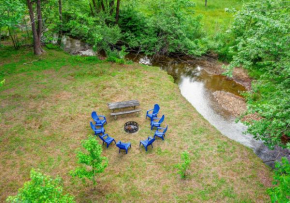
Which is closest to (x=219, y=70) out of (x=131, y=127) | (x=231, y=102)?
(x=231, y=102)

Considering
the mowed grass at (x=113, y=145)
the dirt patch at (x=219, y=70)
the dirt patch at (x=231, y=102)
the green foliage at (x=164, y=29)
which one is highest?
the green foliage at (x=164, y=29)

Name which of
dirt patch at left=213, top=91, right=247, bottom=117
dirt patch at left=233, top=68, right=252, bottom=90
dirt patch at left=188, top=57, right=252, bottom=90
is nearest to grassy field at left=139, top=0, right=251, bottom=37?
dirt patch at left=188, top=57, right=252, bottom=90

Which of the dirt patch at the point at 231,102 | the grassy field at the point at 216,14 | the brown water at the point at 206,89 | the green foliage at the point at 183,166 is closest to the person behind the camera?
the green foliage at the point at 183,166

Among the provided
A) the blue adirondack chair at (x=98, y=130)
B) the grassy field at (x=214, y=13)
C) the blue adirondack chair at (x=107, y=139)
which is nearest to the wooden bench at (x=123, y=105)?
the blue adirondack chair at (x=98, y=130)

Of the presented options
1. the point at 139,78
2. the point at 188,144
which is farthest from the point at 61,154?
the point at 139,78

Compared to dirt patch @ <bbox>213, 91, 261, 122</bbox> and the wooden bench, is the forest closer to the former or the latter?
the wooden bench

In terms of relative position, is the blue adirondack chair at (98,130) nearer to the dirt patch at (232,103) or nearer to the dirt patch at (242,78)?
the dirt patch at (232,103)

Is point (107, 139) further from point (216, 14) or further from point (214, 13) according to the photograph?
point (214, 13)
